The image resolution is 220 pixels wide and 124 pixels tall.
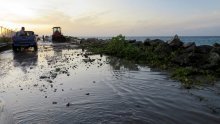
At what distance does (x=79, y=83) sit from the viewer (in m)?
13.7

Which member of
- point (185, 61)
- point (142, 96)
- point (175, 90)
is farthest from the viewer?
point (185, 61)

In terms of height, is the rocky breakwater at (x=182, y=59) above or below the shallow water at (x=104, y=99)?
above

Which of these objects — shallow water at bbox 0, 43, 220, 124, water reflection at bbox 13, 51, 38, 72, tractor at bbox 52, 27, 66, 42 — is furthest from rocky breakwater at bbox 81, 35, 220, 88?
tractor at bbox 52, 27, 66, 42

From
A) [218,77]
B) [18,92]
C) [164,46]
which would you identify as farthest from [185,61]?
[18,92]

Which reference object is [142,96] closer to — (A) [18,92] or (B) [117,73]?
(A) [18,92]

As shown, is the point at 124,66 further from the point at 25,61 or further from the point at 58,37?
the point at 58,37

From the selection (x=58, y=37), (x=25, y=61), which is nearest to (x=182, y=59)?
(x=25, y=61)

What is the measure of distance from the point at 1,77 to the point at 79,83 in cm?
422

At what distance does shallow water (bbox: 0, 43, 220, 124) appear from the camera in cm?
850

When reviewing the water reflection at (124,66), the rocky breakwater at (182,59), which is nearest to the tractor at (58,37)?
the rocky breakwater at (182,59)

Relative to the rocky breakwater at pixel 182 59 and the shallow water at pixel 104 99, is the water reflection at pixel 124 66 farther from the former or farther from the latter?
the shallow water at pixel 104 99

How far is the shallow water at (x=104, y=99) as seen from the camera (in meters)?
8.50

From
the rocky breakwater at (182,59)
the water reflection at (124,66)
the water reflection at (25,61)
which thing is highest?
the rocky breakwater at (182,59)

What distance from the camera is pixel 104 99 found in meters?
10.6
